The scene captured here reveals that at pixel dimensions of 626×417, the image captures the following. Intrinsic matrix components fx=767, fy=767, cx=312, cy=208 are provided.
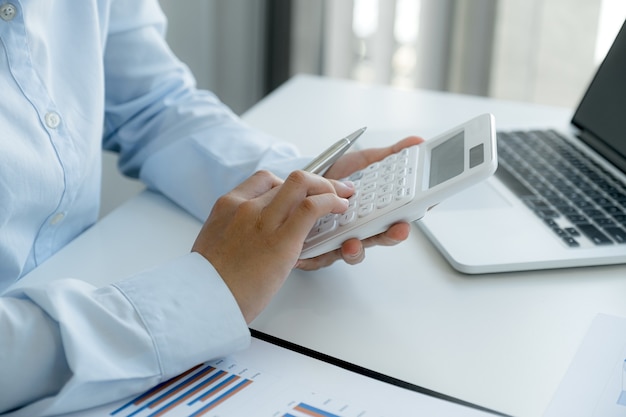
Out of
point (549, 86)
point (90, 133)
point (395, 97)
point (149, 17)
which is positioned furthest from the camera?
point (549, 86)

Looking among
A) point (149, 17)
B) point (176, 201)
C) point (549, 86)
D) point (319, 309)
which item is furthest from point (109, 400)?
point (549, 86)

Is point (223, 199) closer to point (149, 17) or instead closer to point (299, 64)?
point (149, 17)

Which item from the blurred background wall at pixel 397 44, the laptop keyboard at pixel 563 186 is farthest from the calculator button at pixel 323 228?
the blurred background wall at pixel 397 44

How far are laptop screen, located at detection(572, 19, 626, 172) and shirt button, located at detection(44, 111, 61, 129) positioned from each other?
0.57 m

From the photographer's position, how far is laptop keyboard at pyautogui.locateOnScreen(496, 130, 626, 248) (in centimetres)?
70

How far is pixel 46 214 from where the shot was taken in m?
0.69

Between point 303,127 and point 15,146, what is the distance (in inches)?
17.2

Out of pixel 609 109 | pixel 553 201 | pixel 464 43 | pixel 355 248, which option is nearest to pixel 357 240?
pixel 355 248

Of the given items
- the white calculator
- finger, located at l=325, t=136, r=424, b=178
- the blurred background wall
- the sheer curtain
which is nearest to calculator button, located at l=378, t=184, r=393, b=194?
the white calculator

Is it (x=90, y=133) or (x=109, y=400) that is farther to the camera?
(x=90, y=133)

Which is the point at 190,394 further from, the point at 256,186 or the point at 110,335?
the point at 256,186

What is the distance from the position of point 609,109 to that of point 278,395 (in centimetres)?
56

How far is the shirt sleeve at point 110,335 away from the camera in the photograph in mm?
488

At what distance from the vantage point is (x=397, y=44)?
5.98 ft
